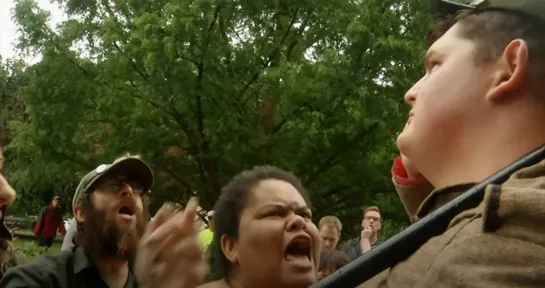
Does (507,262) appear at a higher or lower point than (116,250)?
higher

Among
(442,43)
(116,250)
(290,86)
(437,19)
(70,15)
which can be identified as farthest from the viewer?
(70,15)

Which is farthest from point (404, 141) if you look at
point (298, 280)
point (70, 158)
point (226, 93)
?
point (70, 158)

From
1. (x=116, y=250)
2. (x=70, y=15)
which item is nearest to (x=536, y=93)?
(x=116, y=250)

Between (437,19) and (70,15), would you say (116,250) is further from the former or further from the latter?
(70,15)

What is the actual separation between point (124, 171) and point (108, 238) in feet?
0.91

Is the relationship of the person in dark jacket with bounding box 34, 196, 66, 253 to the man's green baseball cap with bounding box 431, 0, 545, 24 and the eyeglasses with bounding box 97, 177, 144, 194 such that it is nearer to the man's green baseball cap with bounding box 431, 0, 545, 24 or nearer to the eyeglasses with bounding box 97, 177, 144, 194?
the eyeglasses with bounding box 97, 177, 144, 194

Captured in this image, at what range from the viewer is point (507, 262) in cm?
83

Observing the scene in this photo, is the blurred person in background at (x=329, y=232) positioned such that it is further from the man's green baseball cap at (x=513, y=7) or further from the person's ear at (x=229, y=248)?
the man's green baseball cap at (x=513, y=7)

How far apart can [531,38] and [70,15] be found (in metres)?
12.2

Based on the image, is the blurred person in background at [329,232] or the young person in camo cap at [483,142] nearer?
the young person in camo cap at [483,142]

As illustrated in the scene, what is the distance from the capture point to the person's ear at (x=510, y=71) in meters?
1.06

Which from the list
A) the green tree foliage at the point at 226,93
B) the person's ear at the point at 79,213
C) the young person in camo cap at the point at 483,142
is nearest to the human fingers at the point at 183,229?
the young person in camo cap at the point at 483,142

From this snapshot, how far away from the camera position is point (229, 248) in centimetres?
209

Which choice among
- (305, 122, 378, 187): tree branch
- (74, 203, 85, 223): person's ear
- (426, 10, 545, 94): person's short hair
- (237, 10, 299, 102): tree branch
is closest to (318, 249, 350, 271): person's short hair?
(74, 203, 85, 223): person's ear
